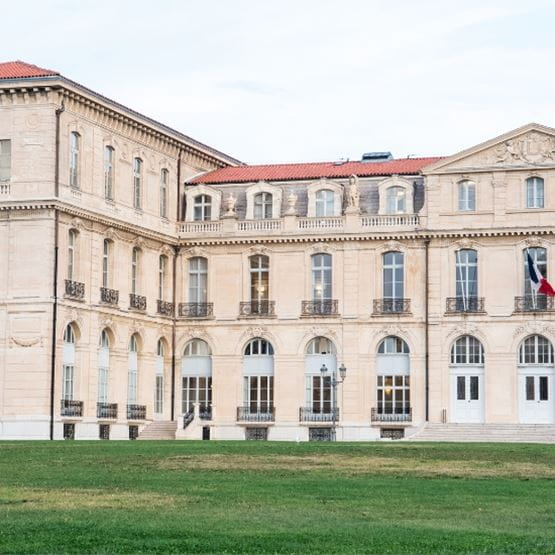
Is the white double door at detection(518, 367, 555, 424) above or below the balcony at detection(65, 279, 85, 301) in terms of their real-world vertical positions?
below

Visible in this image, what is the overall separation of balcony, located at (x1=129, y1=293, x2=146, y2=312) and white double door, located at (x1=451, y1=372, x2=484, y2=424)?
46.3ft

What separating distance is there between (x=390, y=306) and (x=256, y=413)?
7.97 m

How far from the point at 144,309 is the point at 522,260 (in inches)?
666

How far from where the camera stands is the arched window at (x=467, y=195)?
65188 mm

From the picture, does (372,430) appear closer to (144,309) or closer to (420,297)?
(420,297)

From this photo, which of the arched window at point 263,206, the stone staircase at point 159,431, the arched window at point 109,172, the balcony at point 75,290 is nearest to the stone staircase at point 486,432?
the stone staircase at point 159,431

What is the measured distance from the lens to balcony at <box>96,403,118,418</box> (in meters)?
60.2

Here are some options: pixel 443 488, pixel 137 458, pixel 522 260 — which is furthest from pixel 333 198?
pixel 443 488

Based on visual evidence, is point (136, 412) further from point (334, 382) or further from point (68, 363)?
point (334, 382)

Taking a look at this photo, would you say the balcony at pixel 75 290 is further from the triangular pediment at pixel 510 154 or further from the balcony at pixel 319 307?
the triangular pediment at pixel 510 154

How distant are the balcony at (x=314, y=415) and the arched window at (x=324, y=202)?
905 cm

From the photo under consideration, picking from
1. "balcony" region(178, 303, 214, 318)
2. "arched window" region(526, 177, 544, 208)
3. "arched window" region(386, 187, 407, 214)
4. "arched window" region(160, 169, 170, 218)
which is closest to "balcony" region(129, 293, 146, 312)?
"balcony" region(178, 303, 214, 318)

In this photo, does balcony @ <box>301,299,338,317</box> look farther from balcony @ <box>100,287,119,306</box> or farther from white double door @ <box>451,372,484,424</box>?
balcony @ <box>100,287,119,306</box>

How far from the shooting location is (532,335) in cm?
6450
